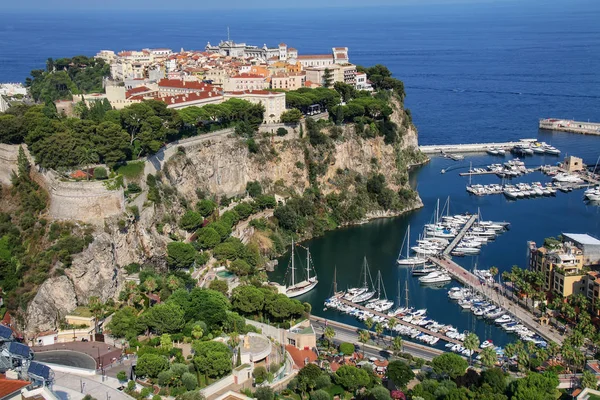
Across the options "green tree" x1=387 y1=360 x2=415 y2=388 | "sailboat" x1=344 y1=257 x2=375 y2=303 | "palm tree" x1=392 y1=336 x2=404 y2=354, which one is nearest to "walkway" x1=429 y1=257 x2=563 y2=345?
"sailboat" x1=344 y1=257 x2=375 y2=303

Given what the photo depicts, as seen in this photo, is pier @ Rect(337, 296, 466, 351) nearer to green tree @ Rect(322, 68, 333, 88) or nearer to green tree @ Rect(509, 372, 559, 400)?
green tree @ Rect(509, 372, 559, 400)

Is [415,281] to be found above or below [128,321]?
below

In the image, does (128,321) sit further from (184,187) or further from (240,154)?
(240,154)

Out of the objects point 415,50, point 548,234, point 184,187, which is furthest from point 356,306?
point 415,50

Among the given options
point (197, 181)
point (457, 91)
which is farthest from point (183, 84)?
point (457, 91)

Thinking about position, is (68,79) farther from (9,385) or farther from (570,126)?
(9,385)

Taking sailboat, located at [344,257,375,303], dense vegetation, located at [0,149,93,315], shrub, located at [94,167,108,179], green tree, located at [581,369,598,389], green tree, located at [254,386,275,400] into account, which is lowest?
sailboat, located at [344,257,375,303]
